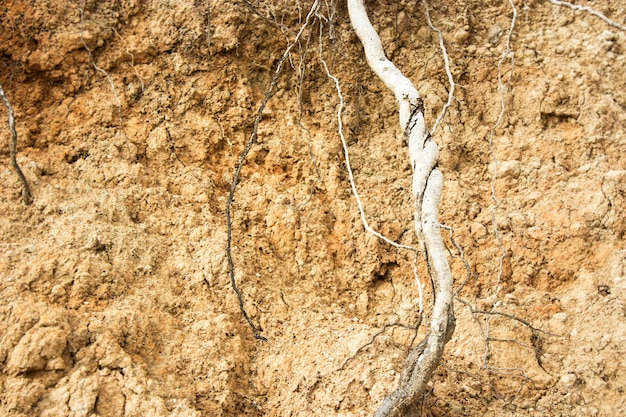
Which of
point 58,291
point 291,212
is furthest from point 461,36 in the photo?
point 58,291

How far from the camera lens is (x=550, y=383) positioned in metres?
2.89

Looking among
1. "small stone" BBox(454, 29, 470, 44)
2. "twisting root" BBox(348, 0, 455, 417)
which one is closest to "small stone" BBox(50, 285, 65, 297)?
"twisting root" BBox(348, 0, 455, 417)

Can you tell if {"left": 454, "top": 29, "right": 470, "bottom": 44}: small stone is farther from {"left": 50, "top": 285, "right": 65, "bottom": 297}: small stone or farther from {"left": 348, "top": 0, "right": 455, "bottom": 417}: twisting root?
{"left": 50, "top": 285, "right": 65, "bottom": 297}: small stone

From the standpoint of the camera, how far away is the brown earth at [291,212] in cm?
270

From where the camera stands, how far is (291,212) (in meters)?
3.35

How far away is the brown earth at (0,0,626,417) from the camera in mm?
2695

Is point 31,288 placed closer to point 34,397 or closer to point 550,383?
point 34,397

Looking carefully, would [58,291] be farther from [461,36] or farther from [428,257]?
[461,36]

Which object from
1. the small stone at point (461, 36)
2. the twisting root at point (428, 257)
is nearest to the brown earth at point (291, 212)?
the small stone at point (461, 36)

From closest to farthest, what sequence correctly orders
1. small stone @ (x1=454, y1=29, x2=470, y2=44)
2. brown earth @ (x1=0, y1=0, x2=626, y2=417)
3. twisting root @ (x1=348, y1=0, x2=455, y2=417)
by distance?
twisting root @ (x1=348, y1=0, x2=455, y2=417) → brown earth @ (x1=0, y1=0, x2=626, y2=417) → small stone @ (x1=454, y1=29, x2=470, y2=44)

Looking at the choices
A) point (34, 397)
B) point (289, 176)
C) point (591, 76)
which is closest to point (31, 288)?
point (34, 397)

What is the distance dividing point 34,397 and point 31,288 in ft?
1.80

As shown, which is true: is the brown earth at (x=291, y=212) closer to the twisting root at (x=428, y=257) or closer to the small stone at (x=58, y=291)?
the small stone at (x=58, y=291)

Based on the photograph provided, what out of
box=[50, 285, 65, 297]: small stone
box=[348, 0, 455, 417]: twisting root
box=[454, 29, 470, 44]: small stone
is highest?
box=[454, 29, 470, 44]: small stone
